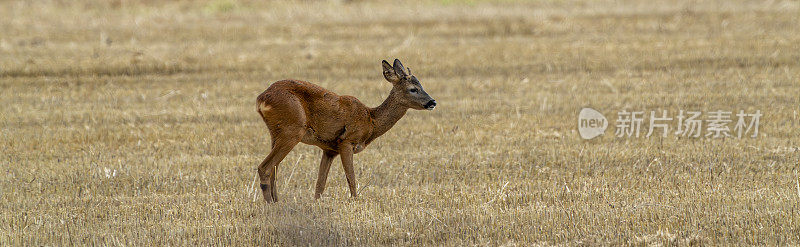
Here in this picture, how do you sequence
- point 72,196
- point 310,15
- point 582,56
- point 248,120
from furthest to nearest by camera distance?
1. point 310,15
2. point 582,56
3. point 248,120
4. point 72,196

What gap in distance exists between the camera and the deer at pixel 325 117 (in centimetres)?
750

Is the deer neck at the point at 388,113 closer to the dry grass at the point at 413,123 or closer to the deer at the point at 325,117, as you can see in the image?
the deer at the point at 325,117

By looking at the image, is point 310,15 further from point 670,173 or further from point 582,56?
point 670,173

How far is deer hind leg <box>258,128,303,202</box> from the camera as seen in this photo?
749 cm

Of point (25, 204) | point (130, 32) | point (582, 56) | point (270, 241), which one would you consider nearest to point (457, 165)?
point (270, 241)

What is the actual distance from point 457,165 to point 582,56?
25.1 feet

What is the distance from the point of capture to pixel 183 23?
65.6 ft

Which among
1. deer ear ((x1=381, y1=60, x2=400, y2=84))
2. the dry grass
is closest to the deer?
deer ear ((x1=381, y1=60, x2=400, y2=84))

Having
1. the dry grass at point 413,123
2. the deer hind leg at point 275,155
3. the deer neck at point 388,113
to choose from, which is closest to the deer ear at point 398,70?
the deer neck at point 388,113

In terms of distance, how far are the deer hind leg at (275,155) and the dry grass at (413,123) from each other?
8.5 inches

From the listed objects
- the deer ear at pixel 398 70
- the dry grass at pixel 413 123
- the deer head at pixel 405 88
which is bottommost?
the dry grass at pixel 413 123

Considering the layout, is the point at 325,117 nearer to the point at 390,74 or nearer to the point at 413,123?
the point at 390,74

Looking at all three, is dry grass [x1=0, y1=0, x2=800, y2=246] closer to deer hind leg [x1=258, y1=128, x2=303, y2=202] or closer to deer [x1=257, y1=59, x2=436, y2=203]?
deer hind leg [x1=258, y1=128, x2=303, y2=202]

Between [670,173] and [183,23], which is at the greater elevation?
[183,23]
